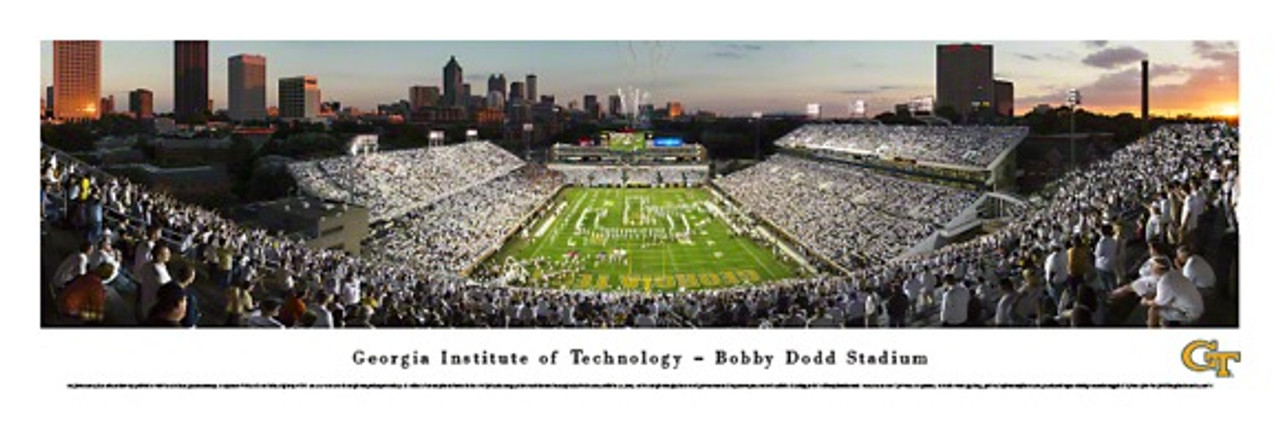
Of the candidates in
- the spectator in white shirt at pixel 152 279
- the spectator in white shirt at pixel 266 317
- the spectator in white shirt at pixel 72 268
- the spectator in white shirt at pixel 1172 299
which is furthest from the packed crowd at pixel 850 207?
the spectator in white shirt at pixel 72 268

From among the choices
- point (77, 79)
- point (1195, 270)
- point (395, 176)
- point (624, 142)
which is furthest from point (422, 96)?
point (624, 142)

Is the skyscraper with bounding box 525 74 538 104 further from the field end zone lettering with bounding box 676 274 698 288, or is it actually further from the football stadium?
the field end zone lettering with bounding box 676 274 698 288

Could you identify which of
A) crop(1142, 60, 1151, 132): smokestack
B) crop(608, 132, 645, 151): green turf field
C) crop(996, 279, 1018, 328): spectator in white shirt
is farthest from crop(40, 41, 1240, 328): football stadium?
crop(608, 132, 645, 151): green turf field

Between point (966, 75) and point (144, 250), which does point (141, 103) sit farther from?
point (966, 75)

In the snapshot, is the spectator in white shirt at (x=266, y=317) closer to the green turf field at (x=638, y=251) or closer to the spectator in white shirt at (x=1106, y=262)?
the spectator in white shirt at (x=1106, y=262)
